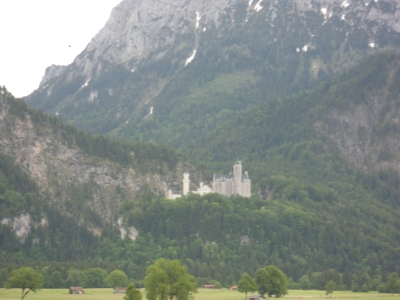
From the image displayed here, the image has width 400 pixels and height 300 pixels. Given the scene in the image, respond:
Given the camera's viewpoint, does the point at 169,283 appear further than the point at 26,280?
No

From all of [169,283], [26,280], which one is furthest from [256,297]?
[26,280]

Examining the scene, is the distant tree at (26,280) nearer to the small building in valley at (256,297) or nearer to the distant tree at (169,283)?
the distant tree at (169,283)

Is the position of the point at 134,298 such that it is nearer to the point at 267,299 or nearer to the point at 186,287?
the point at 186,287

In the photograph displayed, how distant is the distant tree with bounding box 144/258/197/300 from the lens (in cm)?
17325

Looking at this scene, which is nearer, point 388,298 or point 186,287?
point 186,287

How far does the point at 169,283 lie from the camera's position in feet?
579

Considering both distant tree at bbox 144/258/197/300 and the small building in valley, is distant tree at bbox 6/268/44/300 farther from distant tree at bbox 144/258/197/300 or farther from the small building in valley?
the small building in valley

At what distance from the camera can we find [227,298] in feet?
639

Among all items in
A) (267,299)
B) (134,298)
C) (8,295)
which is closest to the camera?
(134,298)

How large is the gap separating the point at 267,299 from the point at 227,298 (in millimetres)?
7659

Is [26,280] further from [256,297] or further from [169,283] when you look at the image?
[256,297]

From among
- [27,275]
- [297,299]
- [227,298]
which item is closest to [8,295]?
[27,275]

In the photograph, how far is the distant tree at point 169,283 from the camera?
568 feet

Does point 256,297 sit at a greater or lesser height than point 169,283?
lesser
